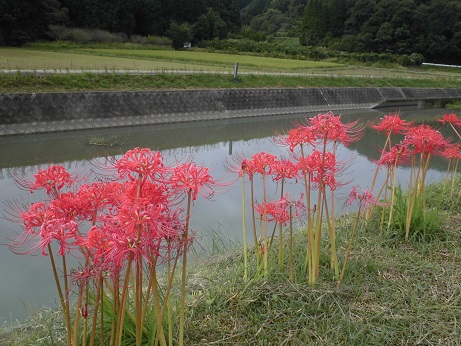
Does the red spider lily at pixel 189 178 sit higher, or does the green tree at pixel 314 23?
the green tree at pixel 314 23

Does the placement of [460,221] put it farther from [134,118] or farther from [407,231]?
[134,118]

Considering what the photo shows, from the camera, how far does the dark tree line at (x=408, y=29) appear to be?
46.6m

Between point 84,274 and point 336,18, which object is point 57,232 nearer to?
point 84,274

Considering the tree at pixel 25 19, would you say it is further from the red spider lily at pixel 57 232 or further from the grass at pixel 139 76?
the red spider lily at pixel 57 232

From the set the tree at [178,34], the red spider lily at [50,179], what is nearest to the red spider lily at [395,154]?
the red spider lily at [50,179]

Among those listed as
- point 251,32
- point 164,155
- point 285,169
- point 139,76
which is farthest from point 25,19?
point 251,32

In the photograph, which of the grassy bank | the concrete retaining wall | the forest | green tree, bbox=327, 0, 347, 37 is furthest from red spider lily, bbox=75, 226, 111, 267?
green tree, bbox=327, 0, 347, 37

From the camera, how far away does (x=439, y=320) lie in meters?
2.68

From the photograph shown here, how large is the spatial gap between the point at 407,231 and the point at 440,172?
630cm

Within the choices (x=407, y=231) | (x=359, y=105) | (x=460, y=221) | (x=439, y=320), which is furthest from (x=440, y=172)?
(x=359, y=105)

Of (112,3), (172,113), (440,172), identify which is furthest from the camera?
(112,3)

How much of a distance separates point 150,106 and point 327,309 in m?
12.1

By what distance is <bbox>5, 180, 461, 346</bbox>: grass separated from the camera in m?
2.47

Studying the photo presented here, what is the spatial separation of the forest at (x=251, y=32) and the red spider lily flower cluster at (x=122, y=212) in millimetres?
26420
